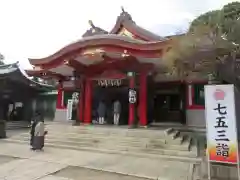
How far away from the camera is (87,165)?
23.9 ft

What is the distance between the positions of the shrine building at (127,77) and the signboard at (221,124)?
3.47 metres

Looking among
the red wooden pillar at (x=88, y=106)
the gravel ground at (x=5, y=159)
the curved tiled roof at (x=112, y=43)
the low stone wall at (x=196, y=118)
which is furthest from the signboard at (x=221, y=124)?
the red wooden pillar at (x=88, y=106)

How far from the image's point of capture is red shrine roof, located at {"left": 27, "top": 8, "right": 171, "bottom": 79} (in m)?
11.2

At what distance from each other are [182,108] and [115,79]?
4.49 m

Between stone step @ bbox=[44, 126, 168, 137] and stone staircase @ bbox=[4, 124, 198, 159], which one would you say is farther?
stone step @ bbox=[44, 126, 168, 137]

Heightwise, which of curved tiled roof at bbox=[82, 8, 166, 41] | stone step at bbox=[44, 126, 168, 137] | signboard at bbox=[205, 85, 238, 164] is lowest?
stone step at bbox=[44, 126, 168, 137]

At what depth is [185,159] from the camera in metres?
7.80

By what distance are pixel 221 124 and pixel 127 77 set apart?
7288 mm

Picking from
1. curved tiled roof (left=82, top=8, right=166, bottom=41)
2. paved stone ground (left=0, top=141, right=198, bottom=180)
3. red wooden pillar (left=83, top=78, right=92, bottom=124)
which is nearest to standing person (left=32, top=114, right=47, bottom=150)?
paved stone ground (left=0, top=141, right=198, bottom=180)

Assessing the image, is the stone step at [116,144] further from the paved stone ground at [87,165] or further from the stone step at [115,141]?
the paved stone ground at [87,165]

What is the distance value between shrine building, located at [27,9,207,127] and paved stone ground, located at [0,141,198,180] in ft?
12.0

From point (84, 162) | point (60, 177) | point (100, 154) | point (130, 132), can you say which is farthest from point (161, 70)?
point (60, 177)

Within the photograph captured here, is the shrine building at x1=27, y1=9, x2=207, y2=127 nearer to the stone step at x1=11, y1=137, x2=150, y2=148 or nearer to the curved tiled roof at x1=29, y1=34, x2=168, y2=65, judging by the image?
the curved tiled roof at x1=29, y1=34, x2=168, y2=65

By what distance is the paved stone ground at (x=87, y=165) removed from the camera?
20.6 feet
